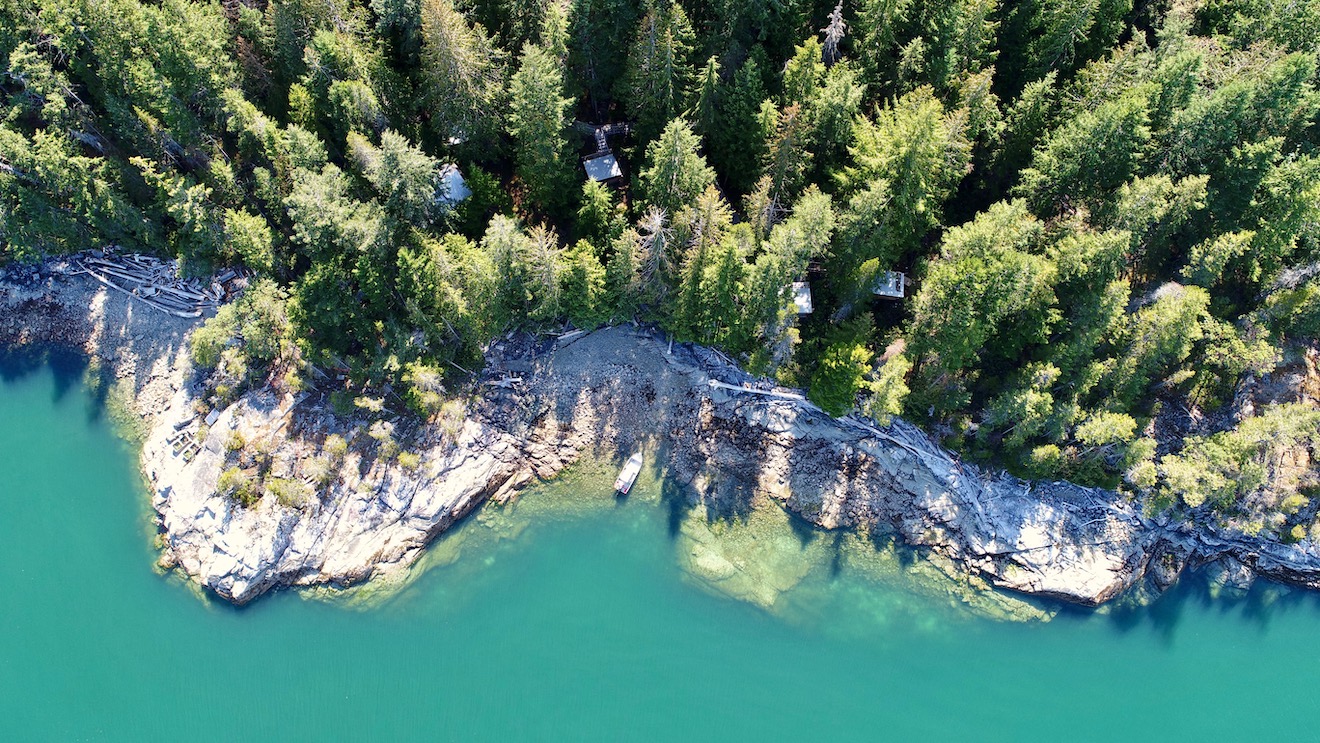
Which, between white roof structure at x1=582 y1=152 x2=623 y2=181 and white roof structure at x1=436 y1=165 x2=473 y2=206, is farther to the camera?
white roof structure at x1=582 y1=152 x2=623 y2=181

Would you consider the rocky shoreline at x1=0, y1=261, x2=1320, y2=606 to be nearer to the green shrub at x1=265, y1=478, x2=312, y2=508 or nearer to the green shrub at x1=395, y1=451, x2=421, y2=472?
the green shrub at x1=395, y1=451, x2=421, y2=472

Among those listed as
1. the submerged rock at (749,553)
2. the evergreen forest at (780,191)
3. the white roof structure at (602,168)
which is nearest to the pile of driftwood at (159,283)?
the evergreen forest at (780,191)

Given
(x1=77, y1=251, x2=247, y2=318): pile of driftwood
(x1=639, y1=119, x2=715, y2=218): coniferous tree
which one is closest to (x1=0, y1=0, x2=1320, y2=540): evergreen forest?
(x1=639, y1=119, x2=715, y2=218): coniferous tree

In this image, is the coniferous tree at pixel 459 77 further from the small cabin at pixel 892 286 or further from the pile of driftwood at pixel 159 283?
the small cabin at pixel 892 286

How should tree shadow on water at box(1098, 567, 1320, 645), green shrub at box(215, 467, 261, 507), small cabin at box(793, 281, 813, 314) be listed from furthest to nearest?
1. tree shadow on water at box(1098, 567, 1320, 645)
2. green shrub at box(215, 467, 261, 507)
3. small cabin at box(793, 281, 813, 314)

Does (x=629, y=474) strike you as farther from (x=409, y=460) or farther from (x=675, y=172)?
(x=675, y=172)

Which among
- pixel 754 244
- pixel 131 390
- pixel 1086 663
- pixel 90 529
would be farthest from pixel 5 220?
pixel 1086 663
